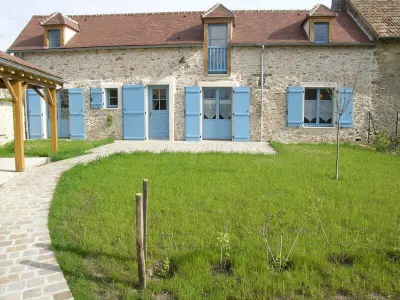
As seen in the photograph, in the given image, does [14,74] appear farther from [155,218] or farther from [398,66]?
[398,66]

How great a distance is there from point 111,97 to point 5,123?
4.00 m

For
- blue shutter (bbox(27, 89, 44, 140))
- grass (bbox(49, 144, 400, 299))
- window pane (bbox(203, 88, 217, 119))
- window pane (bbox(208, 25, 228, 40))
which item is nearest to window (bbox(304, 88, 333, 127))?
window pane (bbox(203, 88, 217, 119))

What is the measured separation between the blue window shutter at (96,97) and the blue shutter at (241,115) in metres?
5.27

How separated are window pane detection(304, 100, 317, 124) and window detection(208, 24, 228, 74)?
11.3ft

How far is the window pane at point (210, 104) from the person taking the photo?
12.5 meters

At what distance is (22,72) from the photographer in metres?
6.45

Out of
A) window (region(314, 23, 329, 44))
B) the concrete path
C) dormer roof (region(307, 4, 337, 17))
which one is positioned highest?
dormer roof (region(307, 4, 337, 17))

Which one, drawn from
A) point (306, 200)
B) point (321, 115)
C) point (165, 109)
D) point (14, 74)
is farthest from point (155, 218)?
point (321, 115)

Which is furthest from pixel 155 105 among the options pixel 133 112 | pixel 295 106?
pixel 295 106

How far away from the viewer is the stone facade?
1184 cm

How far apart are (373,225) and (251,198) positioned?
5.32ft

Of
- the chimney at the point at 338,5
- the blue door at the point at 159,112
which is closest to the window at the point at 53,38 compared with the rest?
the blue door at the point at 159,112

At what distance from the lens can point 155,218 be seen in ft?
12.8

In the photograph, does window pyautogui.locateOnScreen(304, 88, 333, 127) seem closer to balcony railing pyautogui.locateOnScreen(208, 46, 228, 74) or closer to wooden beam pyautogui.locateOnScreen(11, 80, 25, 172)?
balcony railing pyautogui.locateOnScreen(208, 46, 228, 74)
